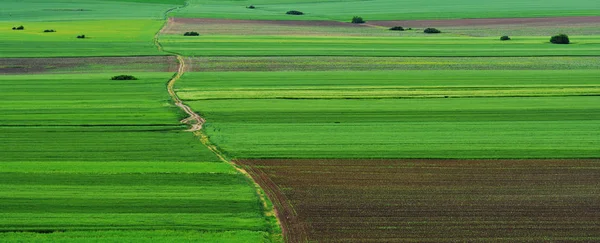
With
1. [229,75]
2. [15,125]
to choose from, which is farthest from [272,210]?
[229,75]

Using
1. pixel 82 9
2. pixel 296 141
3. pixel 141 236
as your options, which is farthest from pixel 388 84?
pixel 82 9

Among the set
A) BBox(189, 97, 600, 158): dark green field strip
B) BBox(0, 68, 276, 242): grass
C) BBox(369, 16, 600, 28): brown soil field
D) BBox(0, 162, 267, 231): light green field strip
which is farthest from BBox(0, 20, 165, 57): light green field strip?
BBox(0, 162, 267, 231): light green field strip

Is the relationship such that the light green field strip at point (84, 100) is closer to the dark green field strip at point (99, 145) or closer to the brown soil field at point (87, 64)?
the dark green field strip at point (99, 145)

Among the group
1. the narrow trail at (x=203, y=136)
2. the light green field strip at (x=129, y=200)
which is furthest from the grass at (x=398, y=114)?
the light green field strip at (x=129, y=200)

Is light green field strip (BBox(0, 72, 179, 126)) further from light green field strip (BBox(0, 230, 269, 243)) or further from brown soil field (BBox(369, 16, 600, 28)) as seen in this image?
brown soil field (BBox(369, 16, 600, 28))

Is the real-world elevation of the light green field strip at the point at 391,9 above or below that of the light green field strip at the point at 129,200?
below

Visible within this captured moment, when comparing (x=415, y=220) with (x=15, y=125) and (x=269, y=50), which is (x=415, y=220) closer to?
(x=15, y=125)
